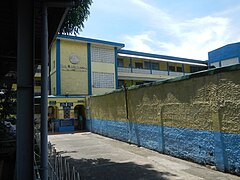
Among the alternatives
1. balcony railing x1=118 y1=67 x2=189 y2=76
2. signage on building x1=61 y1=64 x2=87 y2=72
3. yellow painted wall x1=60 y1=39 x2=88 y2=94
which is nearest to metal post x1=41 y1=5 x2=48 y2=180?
yellow painted wall x1=60 y1=39 x2=88 y2=94

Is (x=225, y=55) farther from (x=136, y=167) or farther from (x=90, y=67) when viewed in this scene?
(x=136, y=167)

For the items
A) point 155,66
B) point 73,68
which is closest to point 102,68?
point 73,68

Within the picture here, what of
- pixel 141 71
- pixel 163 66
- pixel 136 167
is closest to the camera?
pixel 136 167

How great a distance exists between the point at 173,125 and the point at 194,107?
1236mm

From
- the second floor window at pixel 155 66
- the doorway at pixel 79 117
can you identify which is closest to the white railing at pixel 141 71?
the second floor window at pixel 155 66

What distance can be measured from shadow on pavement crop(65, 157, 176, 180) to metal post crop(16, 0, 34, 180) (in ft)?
8.95

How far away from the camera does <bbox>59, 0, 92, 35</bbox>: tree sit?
20.0 feet

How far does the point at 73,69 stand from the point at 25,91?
18069 millimetres

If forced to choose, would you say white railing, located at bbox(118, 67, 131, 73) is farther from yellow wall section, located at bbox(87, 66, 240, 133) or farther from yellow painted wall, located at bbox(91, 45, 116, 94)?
yellow wall section, located at bbox(87, 66, 240, 133)

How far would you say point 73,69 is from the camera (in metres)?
20.7

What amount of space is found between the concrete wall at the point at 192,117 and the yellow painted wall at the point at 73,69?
11.1 meters

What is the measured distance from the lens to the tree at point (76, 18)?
20.0ft

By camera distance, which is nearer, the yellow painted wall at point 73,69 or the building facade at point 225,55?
the building facade at point 225,55

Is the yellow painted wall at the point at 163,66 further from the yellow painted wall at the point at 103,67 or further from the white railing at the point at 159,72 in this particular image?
the yellow painted wall at the point at 103,67
